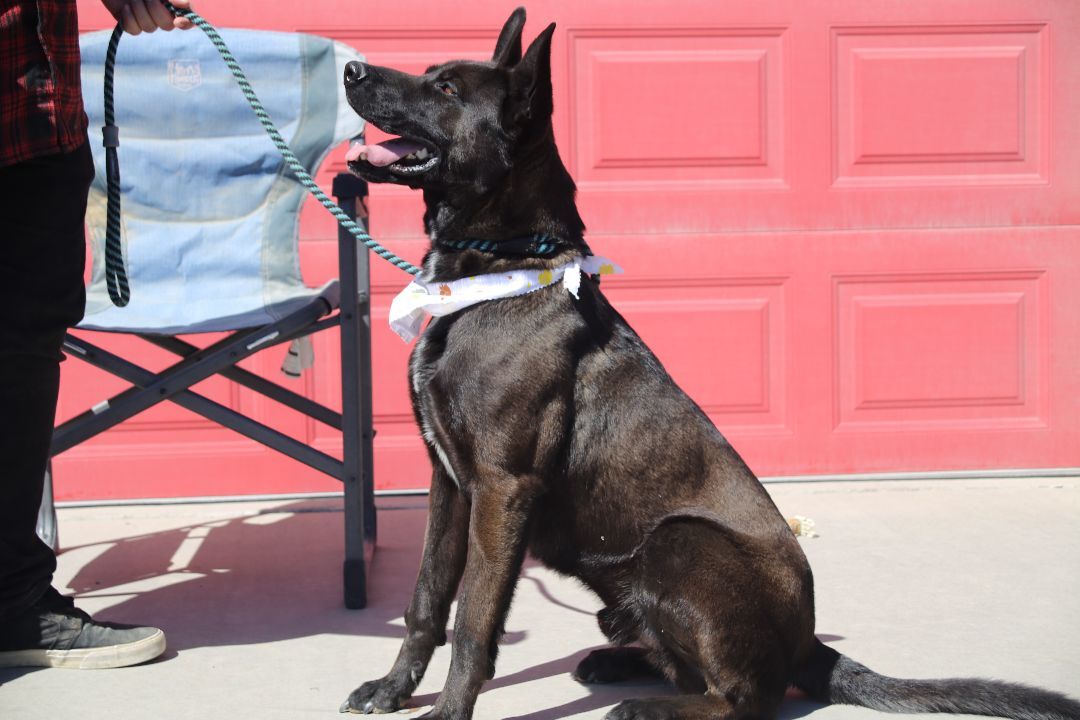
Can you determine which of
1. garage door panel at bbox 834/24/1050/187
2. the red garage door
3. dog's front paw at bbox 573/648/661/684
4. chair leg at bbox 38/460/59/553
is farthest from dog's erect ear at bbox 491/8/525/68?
garage door panel at bbox 834/24/1050/187

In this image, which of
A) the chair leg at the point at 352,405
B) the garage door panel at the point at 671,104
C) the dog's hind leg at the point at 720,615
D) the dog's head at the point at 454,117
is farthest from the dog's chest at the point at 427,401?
the garage door panel at the point at 671,104

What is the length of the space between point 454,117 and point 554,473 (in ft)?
2.49

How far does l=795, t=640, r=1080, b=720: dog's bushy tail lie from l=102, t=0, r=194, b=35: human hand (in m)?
1.99

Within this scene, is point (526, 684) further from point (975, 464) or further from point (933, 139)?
point (933, 139)

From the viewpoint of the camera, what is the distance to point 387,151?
7.60 ft

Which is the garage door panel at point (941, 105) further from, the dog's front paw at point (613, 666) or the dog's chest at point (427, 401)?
the dog's chest at point (427, 401)

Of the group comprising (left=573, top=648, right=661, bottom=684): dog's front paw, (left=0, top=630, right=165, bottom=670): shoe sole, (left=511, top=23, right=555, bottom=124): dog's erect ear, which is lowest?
(left=573, top=648, right=661, bottom=684): dog's front paw

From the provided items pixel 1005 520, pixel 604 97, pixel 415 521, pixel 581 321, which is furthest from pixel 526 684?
pixel 604 97

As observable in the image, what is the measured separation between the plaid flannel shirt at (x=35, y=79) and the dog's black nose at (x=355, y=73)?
590 mm

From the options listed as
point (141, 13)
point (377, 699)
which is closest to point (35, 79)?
point (141, 13)

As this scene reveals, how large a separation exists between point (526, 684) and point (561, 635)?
347 mm

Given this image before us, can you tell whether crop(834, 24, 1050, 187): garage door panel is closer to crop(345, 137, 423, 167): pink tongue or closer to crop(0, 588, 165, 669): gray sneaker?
crop(345, 137, 423, 167): pink tongue

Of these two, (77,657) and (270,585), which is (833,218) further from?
(77,657)

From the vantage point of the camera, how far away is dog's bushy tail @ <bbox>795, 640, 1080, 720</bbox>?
206cm
